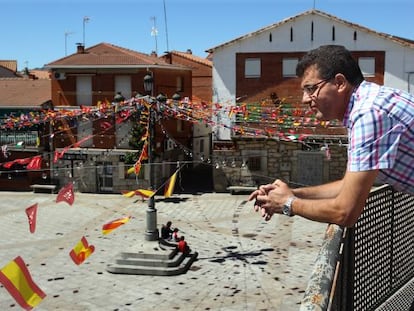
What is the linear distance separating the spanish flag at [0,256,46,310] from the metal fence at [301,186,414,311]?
21.0 feet

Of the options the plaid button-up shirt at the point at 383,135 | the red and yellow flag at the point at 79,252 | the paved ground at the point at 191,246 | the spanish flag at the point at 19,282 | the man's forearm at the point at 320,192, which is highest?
the plaid button-up shirt at the point at 383,135

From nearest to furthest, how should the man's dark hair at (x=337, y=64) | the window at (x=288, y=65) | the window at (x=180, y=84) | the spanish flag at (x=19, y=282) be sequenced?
the man's dark hair at (x=337, y=64) < the spanish flag at (x=19, y=282) < the window at (x=288, y=65) < the window at (x=180, y=84)

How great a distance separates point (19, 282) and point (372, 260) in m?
6.88

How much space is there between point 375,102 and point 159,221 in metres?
19.4

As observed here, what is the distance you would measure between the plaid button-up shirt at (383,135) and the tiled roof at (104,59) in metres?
26.7

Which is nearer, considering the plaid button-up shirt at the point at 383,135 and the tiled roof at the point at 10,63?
the plaid button-up shirt at the point at 383,135

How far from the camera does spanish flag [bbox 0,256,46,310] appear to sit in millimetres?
8898

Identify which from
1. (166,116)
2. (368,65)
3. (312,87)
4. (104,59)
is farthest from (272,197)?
(104,59)

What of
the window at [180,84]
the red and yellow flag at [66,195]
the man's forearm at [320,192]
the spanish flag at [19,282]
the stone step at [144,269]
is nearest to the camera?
the man's forearm at [320,192]

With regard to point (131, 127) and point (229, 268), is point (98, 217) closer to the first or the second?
point (131, 127)

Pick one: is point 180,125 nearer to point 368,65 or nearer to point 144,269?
point 368,65

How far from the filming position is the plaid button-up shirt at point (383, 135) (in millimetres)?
2363

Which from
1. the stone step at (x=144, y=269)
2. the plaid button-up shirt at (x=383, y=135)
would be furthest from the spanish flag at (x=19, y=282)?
the plaid button-up shirt at (x=383, y=135)

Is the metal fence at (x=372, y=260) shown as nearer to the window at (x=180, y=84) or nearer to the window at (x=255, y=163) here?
the window at (x=255, y=163)
